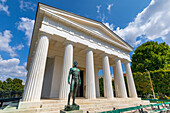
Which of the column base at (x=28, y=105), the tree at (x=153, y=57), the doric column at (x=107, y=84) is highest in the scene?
the tree at (x=153, y=57)

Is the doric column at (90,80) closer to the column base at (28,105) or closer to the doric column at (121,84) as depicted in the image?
the column base at (28,105)

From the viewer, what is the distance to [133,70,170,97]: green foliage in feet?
54.6

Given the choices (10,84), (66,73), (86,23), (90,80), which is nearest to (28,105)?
(66,73)

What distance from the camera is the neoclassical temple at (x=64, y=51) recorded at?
7566mm

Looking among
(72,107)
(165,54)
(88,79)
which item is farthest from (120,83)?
(165,54)

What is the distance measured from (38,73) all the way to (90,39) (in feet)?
26.6

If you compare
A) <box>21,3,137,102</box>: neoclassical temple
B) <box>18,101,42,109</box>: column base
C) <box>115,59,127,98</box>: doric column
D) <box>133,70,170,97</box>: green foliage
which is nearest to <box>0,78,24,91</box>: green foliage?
<box>21,3,137,102</box>: neoclassical temple

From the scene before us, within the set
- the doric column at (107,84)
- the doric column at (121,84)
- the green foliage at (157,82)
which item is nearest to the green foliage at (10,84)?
the doric column at (107,84)

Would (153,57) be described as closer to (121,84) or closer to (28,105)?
(121,84)

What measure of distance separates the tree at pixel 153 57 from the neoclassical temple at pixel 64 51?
33.6 ft

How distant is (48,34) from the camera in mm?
8719

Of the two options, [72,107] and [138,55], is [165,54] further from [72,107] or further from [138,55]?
[72,107]

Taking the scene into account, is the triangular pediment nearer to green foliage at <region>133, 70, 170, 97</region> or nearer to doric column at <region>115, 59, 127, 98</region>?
doric column at <region>115, 59, 127, 98</region>

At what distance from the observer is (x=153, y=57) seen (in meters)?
A: 21.8
